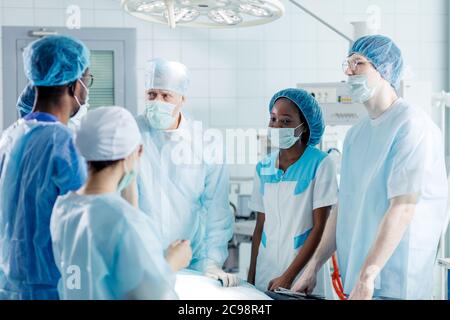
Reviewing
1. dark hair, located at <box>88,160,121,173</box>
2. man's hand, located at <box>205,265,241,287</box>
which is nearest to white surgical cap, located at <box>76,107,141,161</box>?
dark hair, located at <box>88,160,121,173</box>

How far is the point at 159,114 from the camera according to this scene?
152 cm

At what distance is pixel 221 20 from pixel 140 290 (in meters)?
0.87

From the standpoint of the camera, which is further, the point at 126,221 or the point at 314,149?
the point at 314,149

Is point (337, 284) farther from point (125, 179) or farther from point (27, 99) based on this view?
point (27, 99)

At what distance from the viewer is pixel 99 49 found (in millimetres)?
2064

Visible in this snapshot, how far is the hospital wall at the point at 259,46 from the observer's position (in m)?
2.01

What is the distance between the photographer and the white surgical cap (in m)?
1.16

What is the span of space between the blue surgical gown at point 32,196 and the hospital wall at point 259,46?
1.84 ft

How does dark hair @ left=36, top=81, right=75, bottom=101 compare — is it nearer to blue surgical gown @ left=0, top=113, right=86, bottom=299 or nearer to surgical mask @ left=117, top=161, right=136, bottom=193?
blue surgical gown @ left=0, top=113, right=86, bottom=299

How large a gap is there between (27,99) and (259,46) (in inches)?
61.4

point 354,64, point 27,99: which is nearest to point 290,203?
point 354,64
